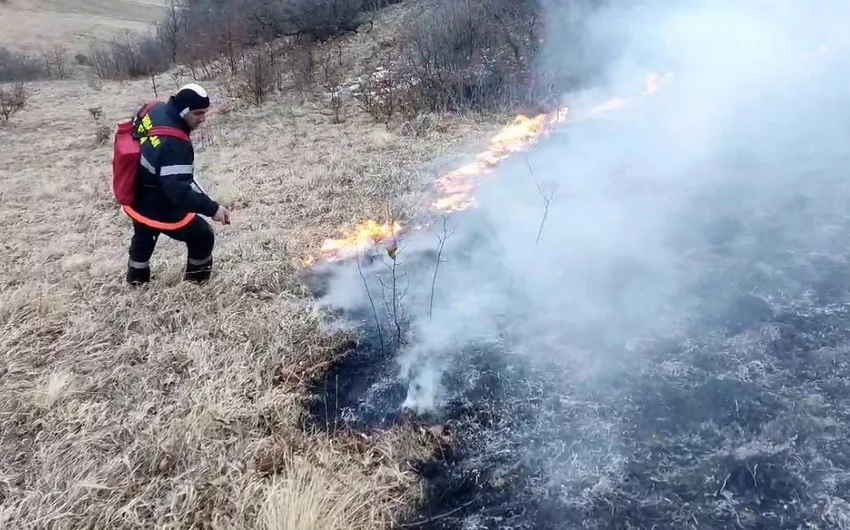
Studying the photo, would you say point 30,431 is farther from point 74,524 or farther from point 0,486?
point 74,524

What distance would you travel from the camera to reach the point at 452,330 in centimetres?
450

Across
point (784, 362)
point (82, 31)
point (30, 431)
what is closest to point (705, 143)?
point (784, 362)

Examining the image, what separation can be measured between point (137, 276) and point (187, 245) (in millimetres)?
479

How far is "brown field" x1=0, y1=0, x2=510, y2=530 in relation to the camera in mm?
2938

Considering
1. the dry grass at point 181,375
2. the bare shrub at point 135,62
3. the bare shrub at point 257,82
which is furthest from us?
the bare shrub at point 135,62

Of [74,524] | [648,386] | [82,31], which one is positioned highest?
[74,524]

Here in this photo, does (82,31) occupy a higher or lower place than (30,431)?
lower

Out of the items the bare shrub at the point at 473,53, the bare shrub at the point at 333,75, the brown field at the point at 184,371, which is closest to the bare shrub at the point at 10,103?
the brown field at the point at 184,371

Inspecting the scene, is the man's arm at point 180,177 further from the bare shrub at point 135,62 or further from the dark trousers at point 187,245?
the bare shrub at point 135,62

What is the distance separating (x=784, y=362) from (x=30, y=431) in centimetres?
462

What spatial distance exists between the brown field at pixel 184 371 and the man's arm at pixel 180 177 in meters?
0.87

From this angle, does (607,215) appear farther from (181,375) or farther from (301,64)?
(301,64)

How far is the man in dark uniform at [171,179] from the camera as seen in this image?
412cm

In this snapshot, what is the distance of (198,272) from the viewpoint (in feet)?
16.2
